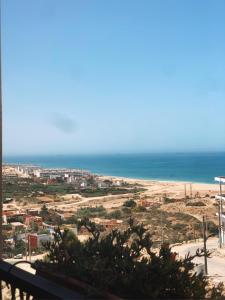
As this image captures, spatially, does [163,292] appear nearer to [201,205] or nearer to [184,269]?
[184,269]

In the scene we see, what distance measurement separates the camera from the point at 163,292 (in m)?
1.06

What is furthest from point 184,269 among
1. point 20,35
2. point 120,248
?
point 20,35

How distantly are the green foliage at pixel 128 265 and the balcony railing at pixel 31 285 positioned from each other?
0.05 metres

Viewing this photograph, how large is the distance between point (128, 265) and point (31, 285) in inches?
9.8

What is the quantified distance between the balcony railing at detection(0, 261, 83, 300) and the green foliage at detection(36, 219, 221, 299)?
0.05 metres

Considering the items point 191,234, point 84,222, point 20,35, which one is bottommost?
point 191,234

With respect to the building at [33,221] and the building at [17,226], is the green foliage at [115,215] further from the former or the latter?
the building at [17,226]

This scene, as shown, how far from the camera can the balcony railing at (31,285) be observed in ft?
3.23

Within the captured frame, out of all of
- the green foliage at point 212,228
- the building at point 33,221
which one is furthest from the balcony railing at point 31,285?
the green foliage at point 212,228

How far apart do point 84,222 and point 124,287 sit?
0.29m

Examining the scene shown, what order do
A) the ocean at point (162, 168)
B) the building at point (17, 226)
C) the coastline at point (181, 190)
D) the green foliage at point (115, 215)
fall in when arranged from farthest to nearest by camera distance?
the ocean at point (162, 168), the coastline at point (181, 190), the green foliage at point (115, 215), the building at point (17, 226)

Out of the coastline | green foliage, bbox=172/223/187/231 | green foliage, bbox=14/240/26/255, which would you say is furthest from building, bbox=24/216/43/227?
the coastline

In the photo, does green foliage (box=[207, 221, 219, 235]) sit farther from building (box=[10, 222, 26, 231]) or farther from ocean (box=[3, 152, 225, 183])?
ocean (box=[3, 152, 225, 183])

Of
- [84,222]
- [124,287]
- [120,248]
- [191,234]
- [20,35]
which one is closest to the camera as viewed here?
[124,287]
